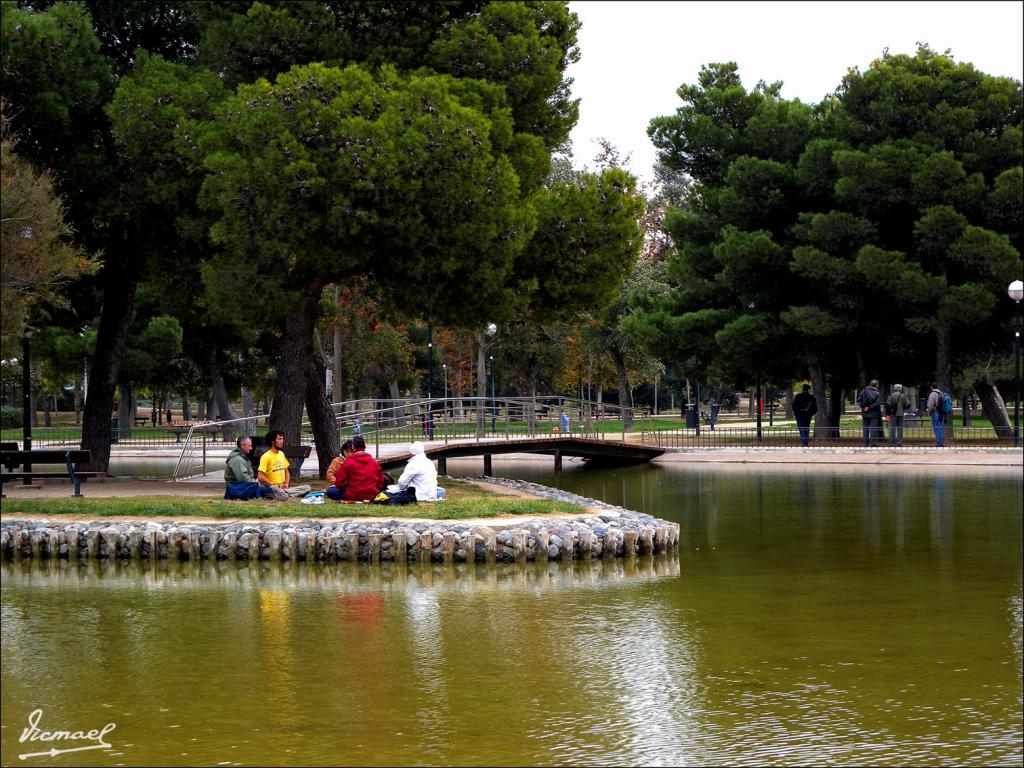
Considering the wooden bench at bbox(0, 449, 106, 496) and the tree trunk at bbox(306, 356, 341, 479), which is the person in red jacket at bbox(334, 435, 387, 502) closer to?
the wooden bench at bbox(0, 449, 106, 496)

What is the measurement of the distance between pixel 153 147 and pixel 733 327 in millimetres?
23817

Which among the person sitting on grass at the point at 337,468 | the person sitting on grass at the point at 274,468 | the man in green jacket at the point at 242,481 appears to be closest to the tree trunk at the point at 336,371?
the person sitting on grass at the point at 337,468

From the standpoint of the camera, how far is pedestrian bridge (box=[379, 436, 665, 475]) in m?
32.9

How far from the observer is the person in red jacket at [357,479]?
20.0m

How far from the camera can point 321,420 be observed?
27859 millimetres

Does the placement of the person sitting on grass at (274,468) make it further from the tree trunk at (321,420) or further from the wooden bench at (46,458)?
the tree trunk at (321,420)

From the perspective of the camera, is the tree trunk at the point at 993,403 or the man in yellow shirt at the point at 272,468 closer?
the man in yellow shirt at the point at 272,468

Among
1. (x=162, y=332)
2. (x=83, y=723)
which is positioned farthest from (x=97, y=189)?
(x=162, y=332)

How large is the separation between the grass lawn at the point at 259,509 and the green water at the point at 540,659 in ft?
5.36

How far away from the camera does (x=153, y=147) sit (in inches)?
961

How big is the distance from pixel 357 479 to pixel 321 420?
7.99m

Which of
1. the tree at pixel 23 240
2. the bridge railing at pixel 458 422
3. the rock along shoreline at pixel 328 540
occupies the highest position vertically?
the tree at pixel 23 240

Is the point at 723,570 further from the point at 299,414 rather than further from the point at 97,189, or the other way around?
the point at 97,189

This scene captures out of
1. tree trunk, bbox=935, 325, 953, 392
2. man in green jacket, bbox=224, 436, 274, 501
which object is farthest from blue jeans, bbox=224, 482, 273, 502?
tree trunk, bbox=935, 325, 953, 392
